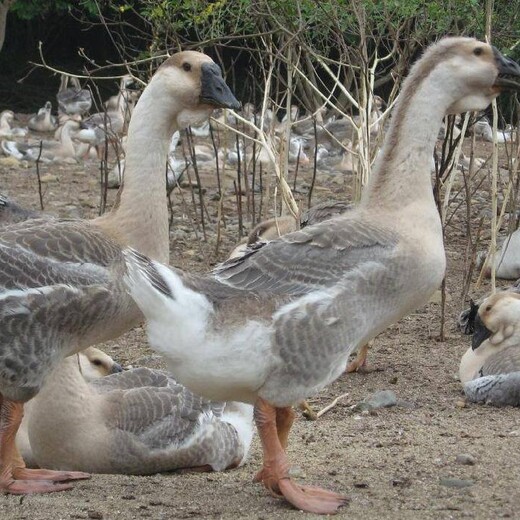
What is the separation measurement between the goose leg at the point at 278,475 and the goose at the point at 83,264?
94 centimetres

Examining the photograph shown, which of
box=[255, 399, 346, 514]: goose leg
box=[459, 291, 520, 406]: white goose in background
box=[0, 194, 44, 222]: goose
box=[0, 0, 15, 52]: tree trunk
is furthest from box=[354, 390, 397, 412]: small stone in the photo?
box=[0, 0, 15, 52]: tree trunk

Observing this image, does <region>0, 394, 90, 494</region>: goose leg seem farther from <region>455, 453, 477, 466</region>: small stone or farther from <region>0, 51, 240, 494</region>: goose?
<region>455, 453, 477, 466</region>: small stone

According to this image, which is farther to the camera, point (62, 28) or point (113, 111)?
point (62, 28)

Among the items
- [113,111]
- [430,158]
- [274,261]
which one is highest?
[430,158]

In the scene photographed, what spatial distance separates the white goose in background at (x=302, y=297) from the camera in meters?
4.72

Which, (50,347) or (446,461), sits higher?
(50,347)

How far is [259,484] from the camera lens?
536 centimetres

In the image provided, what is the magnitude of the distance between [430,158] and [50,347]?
1981mm

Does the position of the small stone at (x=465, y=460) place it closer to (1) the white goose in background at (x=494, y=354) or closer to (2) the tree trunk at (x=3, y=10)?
(1) the white goose in background at (x=494, y=354)

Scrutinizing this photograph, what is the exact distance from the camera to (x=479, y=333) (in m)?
7.80

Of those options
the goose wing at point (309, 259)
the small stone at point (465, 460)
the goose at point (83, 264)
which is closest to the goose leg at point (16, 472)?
the goose at point (83, 264)

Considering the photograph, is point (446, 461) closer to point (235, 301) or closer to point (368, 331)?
point (368, 331)

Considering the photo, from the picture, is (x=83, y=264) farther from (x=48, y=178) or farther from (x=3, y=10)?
(x=3, y=10)

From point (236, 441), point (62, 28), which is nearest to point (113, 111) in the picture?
point (62, 28)
